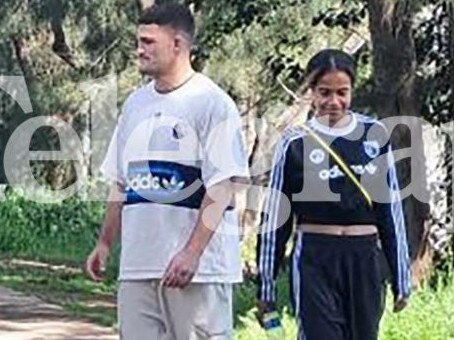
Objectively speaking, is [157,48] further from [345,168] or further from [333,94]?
[345,168]

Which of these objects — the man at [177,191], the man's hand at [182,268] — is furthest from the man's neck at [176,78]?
the man's hand at [182,268]

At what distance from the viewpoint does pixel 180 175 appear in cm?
588

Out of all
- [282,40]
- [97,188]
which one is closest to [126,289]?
[282,40]

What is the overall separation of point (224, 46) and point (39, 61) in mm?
11709

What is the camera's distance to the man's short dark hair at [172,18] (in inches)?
233

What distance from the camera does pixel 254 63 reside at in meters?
21.0

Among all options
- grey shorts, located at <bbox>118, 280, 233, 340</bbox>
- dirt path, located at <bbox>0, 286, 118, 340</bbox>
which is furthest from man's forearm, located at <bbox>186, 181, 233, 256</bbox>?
dirt path, located at <bbox>0, 286, 118, 340</bbox>

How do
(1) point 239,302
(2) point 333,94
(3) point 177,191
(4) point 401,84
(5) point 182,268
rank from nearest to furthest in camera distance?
(5) point 182,268, (3) point 177,191, (2) point 333,94, (4) point 401,84, (1) point 239,302

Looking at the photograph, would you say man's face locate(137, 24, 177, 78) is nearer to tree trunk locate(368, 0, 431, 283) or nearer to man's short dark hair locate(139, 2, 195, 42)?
man's short dark hair locate(139, 2, 195, 42)

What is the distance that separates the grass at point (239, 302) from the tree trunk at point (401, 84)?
4.82 feet

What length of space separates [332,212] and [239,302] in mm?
7841

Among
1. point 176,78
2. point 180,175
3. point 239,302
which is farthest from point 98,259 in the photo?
point 239,302

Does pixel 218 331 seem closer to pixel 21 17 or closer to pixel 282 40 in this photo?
pixel 282 40

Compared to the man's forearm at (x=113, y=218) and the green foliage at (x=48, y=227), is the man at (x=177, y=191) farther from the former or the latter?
the green foliage at (x=48, y=227)
